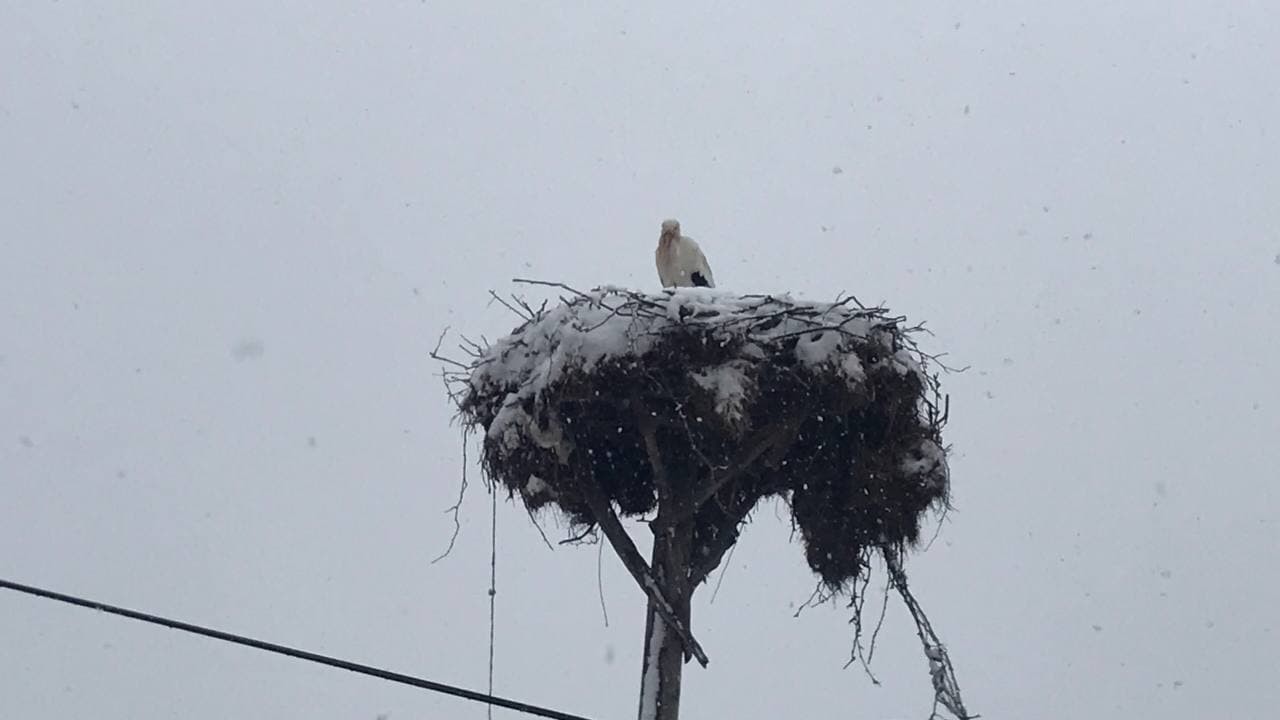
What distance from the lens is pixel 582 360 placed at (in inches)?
235

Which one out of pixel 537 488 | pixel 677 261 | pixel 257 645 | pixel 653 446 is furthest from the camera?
pixel 677 261

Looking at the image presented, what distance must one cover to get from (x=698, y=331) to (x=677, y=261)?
182 cm

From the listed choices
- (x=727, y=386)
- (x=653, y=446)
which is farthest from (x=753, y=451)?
(x=727, y=386)

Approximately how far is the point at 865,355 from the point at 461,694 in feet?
9.31

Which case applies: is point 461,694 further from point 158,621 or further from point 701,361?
point 701,361

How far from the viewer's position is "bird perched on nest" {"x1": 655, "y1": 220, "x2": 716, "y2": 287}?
25.3ft

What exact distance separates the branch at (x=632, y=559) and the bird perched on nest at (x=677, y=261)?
146cm

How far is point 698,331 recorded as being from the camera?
5973mm

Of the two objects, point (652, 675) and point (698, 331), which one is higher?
point (698, 331)

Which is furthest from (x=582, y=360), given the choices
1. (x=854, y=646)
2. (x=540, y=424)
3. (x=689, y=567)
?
(x=854, y=646)

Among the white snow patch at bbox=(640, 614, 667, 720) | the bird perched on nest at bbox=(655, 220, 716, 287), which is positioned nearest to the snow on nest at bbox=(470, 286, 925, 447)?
the white snow patch at bbox=(640, 614, 667, 720)

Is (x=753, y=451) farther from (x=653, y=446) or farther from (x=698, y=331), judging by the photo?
(x=698, y=331)

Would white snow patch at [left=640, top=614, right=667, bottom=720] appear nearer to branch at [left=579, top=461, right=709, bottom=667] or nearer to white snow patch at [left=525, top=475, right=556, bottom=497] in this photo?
branch at [left=579, top=461, right=709, bottom=667]

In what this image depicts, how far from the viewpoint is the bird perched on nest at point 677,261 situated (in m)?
7.73
